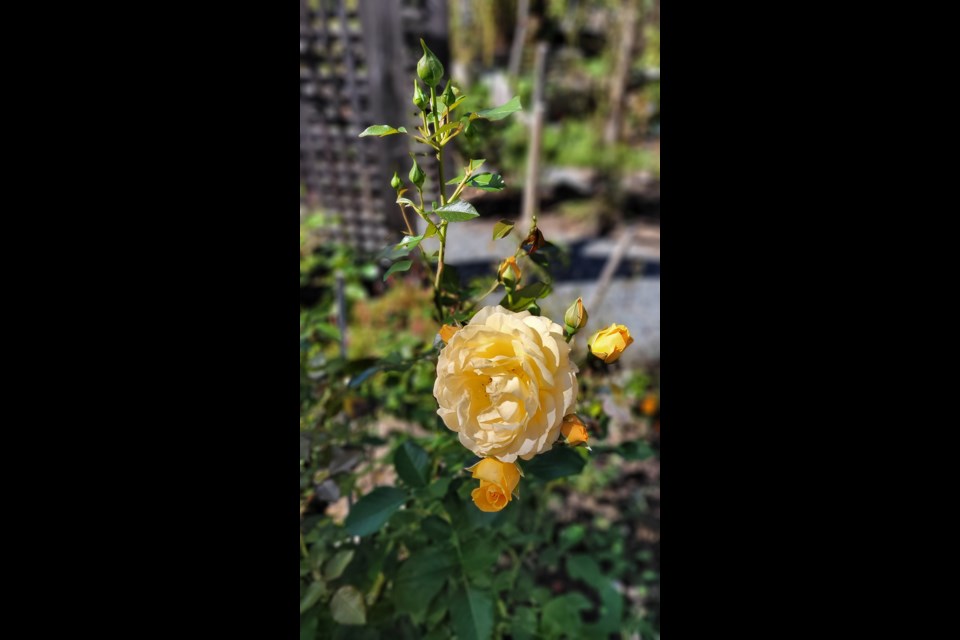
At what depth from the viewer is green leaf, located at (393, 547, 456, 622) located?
37.8 inches

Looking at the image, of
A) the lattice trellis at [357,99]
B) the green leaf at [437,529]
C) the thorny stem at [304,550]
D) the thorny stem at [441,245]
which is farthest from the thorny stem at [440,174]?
the lattice trellis at [357,99]

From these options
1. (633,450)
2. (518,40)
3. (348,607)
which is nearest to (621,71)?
(518,40)

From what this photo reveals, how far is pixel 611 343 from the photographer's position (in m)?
0.76

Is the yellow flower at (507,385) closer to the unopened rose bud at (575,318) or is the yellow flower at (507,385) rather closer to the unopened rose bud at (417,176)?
the unopened rose bud at (575,318)

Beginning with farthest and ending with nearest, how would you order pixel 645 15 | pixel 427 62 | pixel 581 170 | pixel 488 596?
pixel 645 15 → pixel 581 170 → pixel 488 596 → pixel 427 62

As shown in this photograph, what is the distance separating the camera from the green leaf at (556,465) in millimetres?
906

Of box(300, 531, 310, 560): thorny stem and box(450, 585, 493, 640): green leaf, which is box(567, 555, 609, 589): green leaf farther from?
box(300, 531, 310, 560): thorny stem

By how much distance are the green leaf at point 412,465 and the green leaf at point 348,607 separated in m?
0.18

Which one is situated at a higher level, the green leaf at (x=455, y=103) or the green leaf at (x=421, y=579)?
the green leaf at (x=455, y=103)

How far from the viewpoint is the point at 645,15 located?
294 inches

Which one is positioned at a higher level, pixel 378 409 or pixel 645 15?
pixel 645 15
